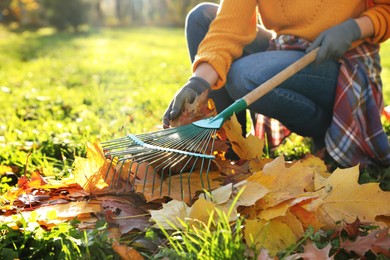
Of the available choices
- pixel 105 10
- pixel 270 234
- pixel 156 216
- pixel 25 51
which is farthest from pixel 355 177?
pixel 105 10

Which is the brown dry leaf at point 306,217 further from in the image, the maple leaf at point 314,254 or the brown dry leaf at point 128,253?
the brown dry leaf at point 128,253

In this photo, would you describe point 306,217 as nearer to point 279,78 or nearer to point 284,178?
point 284,178

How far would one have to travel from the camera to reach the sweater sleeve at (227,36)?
2.31m

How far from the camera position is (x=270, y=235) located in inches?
59.8

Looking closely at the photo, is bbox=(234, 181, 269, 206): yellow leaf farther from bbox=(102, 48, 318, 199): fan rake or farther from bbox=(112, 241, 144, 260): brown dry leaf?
bbox=(112, 241, 144, 260): brown dry leaf

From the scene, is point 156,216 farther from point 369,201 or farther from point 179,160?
point 369,201

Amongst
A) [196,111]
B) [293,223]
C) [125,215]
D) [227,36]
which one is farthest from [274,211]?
[227,36]

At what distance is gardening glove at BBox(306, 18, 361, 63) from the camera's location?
2.18 m

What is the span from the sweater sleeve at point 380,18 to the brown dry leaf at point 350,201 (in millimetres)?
862

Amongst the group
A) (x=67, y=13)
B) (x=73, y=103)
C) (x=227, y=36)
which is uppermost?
(x=227, y=36)

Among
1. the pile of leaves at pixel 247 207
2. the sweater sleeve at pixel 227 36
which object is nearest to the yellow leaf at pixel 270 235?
the pile of leaves at pixel 247 207

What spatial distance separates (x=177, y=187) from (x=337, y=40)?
939mm

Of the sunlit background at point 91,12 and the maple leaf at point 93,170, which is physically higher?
the maple leaf at point 93,170

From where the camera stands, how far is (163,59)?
24.5ft
